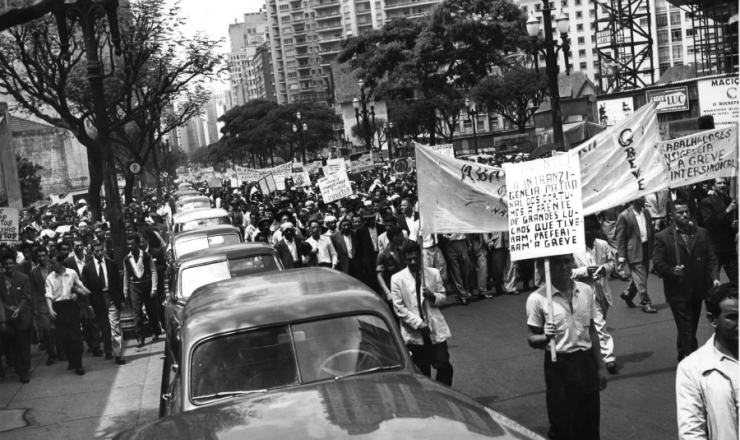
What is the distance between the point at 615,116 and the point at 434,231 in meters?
26.9

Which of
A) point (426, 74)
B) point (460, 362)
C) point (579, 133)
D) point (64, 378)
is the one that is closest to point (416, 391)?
point (460, 362)

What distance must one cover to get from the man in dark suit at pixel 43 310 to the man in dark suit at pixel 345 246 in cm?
482

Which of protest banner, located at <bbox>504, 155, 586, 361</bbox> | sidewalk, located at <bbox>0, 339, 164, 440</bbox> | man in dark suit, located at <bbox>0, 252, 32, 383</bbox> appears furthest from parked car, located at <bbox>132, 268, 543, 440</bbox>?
man in dark suit, located at <bbox>0, 252, 32, 383</bbox>

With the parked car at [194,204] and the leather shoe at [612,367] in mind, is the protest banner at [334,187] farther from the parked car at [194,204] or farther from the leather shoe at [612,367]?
the leather shoe at [612,367]

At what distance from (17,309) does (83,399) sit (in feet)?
6.45

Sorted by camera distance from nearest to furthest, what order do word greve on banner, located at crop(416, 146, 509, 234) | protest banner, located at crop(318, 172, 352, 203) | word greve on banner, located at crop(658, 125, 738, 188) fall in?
1. word greve on banner, located at crop(416, 146, 509, 234)
2. word greve on banner, located at crop(658, 125, 738, 188)
3. protest banner, located at crop(318, 172, 352, 203)

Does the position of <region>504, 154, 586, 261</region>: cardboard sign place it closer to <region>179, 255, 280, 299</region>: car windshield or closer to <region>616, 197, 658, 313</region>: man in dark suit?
<region>179, 255, 280, 299</region>: car windshield

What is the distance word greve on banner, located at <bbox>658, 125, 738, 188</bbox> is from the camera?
11031 millimetres

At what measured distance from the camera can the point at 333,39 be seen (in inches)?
5989

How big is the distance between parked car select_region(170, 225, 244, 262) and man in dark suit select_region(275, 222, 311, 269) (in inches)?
32.2

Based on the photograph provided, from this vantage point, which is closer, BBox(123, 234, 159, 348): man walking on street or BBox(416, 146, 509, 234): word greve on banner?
BBox(416, 146, 509, 234): word greve on banner

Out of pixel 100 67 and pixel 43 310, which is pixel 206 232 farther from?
pixel 100 67

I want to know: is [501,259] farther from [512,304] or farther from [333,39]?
[333,39]

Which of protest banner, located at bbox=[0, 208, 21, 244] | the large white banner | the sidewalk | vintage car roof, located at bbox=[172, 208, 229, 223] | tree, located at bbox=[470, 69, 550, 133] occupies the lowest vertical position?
the sidewalk
